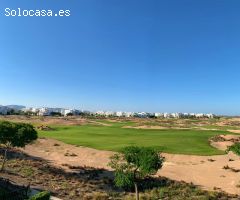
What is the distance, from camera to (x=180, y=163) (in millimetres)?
55781

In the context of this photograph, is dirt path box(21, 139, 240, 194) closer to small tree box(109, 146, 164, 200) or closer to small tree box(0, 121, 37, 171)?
small tree box(0, 121, 37, 171)

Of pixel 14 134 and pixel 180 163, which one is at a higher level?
pixel 14 134

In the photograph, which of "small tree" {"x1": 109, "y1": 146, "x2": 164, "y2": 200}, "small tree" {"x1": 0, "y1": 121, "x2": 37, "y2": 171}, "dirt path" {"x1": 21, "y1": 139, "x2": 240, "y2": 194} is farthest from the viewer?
"dirt path" {"x1": 21, "y1": 139, "x2": 240, "y2": 194}

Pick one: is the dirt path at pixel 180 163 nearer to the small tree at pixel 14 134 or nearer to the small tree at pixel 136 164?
the small tree at pixel 14 134

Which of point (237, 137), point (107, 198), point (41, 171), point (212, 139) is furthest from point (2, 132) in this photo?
point (237, 137)

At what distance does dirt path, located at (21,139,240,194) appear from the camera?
46156 mm

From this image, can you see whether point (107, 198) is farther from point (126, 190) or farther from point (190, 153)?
point (190, 153)

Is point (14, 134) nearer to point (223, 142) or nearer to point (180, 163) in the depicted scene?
point (180, 163)

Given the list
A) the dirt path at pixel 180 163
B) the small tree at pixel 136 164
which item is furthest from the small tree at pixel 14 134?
the small tree at pixel 136 164

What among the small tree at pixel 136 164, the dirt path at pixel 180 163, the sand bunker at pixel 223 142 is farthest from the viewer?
the sand bunker at pixel 223 142

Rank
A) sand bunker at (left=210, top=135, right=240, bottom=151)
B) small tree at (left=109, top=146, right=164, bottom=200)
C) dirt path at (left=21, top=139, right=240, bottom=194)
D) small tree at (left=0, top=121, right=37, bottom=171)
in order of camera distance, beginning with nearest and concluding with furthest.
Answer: small tree at (left=109, top=146, right=164, bottom=200) < small tree at (left=0, top=121, right=37, bottom=171) < dirt path at (left=21, top=139, right=240, bottom=194) < sand bunker at (left=210, top=135, right=240, bottom=151)

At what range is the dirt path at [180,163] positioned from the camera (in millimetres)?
46156

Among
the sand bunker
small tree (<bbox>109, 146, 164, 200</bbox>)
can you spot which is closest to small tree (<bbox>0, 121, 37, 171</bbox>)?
small tree (<bbox>109, 146, 164, 200</bbox>)

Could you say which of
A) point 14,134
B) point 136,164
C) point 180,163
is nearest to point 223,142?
point 180,163
